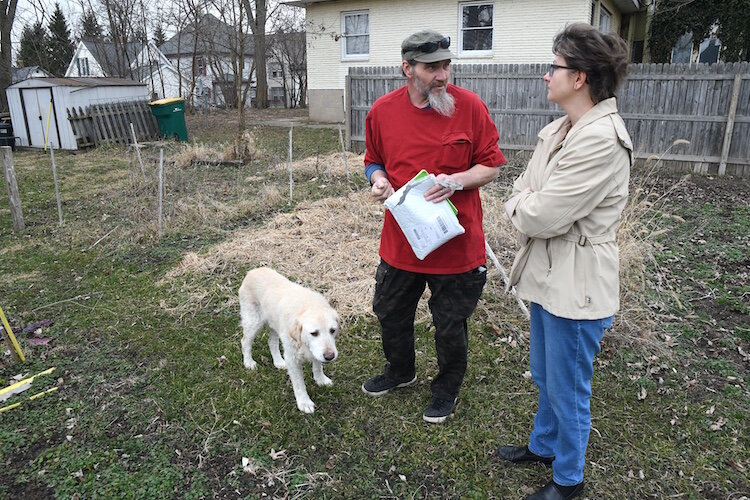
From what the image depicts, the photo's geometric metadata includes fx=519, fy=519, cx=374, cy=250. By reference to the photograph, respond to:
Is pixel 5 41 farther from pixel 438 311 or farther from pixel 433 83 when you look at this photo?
pixel 438 311

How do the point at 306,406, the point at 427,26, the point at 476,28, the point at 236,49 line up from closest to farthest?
A: the point at 306,406
the point at 236,49
the point at 476,28
the point at 427,26

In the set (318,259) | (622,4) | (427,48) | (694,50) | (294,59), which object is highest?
Result: (622,4)

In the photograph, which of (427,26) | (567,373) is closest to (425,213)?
(567,373)

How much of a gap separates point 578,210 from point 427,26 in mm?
15879

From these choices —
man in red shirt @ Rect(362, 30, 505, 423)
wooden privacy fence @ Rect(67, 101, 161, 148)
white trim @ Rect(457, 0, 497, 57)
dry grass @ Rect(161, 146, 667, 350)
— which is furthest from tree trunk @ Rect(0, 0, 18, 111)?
man in red shirt @ Rect(362, 30, 505, 423)

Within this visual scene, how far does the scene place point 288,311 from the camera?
3.20 meters

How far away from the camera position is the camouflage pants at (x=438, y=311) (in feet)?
9.23

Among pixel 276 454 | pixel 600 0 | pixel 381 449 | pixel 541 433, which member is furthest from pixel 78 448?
pixel 600 0

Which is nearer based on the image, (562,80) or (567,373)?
(562,80)

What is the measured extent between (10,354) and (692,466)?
4.64 metres

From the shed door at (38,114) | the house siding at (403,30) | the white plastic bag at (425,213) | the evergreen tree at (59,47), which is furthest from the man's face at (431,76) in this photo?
the evergreen tree at (59,47)

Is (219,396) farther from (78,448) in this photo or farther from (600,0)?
(600,0)

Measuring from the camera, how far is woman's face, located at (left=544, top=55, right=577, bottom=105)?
80.1 inches

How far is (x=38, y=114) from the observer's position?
14.5 m
